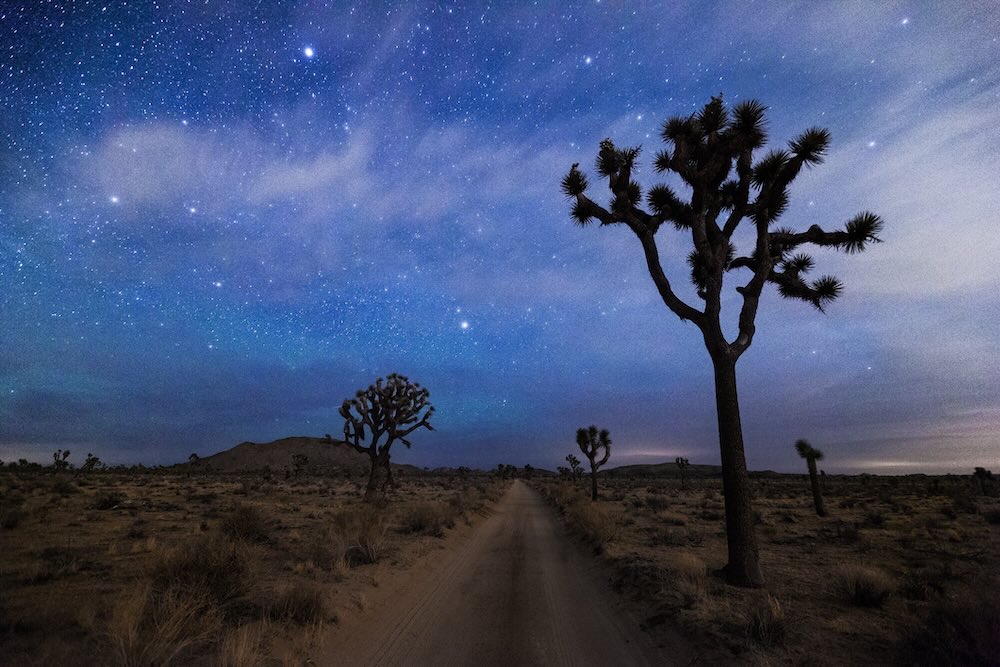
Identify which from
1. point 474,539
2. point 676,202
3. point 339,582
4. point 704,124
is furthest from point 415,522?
point 704,124

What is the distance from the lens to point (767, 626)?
6.24m

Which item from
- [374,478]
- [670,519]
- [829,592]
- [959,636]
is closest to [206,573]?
[959,636]

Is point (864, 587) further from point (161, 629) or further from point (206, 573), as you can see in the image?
point (206, 573)

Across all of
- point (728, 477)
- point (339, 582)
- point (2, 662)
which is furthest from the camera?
A: point (728, 477)

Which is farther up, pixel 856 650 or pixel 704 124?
pixel 704 124

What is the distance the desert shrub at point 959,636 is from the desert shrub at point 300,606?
7.45 m

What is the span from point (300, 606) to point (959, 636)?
8255mm

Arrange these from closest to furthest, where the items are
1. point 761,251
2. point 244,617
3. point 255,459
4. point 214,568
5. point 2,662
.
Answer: point 2,662 < point 244,617 < point 214,568 < point 761,251 < point 255,459

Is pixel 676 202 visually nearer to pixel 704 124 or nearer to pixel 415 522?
pixel 704 124

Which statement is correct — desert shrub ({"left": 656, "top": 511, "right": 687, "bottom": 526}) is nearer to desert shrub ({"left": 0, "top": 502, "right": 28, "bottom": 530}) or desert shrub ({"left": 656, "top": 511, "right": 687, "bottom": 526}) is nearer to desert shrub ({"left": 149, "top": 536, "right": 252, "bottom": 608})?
desert shrub ({"left": 149, "top": 536, "right": 252, "bottom": 608})

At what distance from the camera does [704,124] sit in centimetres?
1138

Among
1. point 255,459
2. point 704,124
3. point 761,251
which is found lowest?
point 255,459

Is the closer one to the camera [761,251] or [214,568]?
[214,568]

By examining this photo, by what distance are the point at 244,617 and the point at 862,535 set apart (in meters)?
19.8
